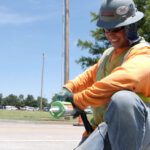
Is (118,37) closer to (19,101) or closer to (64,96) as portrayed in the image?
(64,96)

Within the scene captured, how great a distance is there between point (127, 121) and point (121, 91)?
0.15 m

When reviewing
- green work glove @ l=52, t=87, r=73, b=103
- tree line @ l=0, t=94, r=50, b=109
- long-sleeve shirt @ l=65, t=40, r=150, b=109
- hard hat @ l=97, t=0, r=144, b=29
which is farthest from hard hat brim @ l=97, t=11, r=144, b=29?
tree line @ l=0, t=94, r=50, b=109

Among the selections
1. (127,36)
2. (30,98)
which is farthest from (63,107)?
(30,98)

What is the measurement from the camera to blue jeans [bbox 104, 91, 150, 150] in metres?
2.51

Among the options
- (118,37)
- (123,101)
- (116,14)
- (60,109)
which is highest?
(116,14)

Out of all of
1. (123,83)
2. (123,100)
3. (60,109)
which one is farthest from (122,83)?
(60,109)

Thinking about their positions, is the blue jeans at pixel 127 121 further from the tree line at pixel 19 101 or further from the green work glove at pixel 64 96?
the tree line at pixel 19 101

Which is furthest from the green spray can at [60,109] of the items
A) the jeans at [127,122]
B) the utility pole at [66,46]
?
the utility pole at [66,46]

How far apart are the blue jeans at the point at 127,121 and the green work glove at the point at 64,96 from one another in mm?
341

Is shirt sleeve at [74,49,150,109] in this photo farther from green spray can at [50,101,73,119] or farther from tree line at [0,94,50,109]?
tree line at [0,94,50,109]

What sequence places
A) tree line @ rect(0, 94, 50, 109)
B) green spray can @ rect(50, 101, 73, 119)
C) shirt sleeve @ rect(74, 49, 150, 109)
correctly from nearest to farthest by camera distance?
shirt sleeve @ rect(74, 49, 150, 109)
green spray can @ rect(50, 101, 73, 119)
tree line @ rect(0, 94, 50, 109)

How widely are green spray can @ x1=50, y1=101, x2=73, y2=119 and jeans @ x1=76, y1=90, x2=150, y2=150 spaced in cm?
28

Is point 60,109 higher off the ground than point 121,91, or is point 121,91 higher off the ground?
point 121,91

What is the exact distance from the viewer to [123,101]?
8.21 ft
